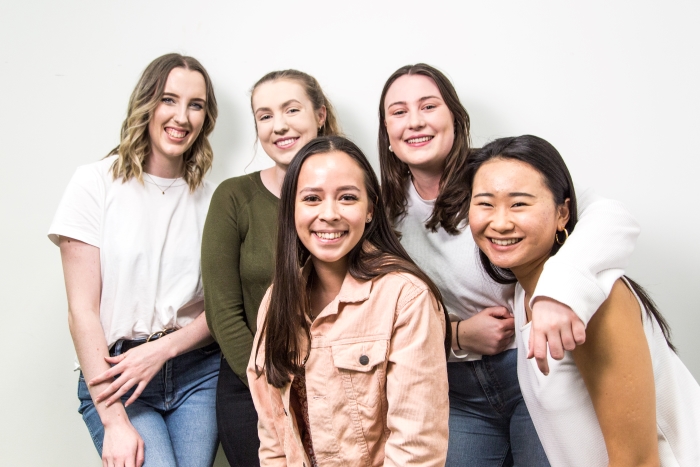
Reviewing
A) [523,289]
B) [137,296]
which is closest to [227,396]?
[137,296]

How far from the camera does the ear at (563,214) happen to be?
4.31 feet

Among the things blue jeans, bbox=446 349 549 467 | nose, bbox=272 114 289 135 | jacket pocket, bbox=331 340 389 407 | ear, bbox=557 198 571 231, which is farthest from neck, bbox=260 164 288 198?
ear, bbox=557 198 571 231


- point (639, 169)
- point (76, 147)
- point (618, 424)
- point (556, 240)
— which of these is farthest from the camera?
point (76, 147)

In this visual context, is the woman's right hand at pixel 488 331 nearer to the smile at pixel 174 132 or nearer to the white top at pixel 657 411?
the white top at pixel 657 411

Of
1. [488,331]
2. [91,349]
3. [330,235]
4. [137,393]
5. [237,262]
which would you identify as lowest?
[137,393]

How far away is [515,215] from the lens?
127cm

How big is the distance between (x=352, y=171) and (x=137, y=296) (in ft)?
2.71

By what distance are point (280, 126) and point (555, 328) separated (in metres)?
1.03

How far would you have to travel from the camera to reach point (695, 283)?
188 centimetres

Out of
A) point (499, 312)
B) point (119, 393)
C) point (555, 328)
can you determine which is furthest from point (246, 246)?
point (555, 328)

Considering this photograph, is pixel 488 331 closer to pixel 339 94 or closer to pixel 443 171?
pixel 443 171

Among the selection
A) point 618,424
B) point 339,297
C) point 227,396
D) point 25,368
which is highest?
point 339,297

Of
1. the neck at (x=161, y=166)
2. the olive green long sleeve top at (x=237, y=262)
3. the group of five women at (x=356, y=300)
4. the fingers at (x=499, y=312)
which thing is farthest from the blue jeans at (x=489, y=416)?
the neck at (x=161, y=166)

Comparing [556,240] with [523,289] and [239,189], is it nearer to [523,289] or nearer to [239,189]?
[523,289]
